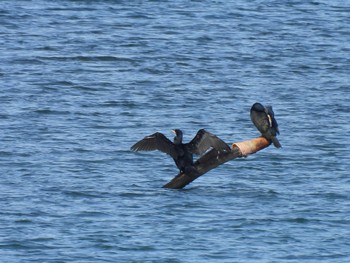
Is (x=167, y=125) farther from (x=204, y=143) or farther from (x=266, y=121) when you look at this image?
(x=266, y=121)

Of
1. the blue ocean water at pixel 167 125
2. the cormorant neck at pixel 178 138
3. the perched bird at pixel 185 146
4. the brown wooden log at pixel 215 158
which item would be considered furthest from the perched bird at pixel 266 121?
the cormorant neck at pixel 178 138

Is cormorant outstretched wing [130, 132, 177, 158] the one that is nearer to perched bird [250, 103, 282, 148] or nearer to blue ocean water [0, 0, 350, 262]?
blue ocean water [0, 0, 350, 262]

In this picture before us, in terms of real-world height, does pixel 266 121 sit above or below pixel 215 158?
above

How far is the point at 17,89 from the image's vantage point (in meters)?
21.2

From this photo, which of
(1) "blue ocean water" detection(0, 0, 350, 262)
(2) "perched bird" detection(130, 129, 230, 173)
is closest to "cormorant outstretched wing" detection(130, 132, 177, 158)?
(2) "perched bird" detection(130, 129, 230, 173)

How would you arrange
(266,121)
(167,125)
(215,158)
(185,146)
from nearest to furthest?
(266,121) < (215,158) < (185,146) < (167,125)

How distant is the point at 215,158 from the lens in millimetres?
14195

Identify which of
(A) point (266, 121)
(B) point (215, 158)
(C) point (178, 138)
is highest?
(A) point (266, 121)

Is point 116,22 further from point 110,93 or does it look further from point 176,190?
point 176,190

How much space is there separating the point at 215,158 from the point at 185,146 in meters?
0.41

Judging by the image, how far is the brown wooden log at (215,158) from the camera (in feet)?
45.2

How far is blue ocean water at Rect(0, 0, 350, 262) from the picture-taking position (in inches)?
507

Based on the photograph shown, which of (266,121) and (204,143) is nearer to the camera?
(266,121)

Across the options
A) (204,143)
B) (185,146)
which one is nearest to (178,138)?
(185,146)
